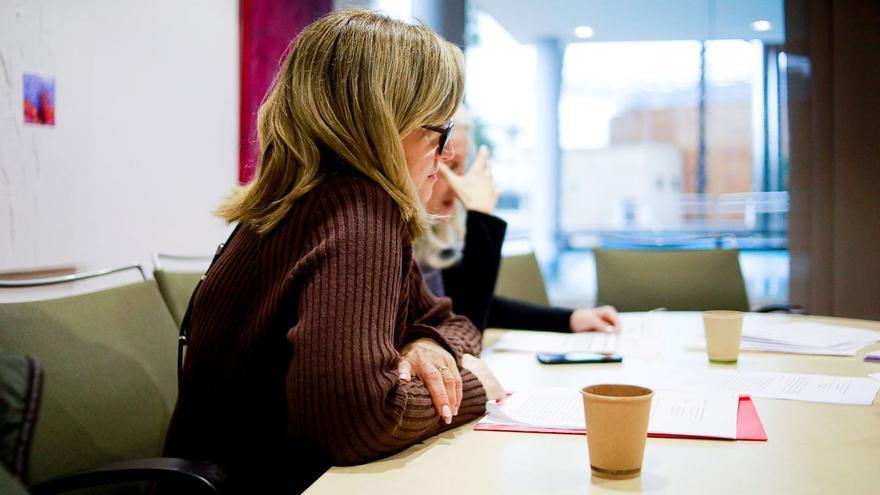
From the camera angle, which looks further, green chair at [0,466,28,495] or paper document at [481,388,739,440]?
paper document at [481,388,739,440]

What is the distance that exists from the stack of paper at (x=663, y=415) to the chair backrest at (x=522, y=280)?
1614mm

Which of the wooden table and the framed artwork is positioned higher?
the framed artwork

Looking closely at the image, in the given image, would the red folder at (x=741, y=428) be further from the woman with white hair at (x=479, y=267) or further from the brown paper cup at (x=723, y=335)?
the woman with white hair at (x=479, y=267)

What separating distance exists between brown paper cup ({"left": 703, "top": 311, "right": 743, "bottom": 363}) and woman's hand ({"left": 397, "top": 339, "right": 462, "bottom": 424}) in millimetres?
661

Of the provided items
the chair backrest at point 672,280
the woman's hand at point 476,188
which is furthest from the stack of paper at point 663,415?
the chair backrest at point 672,280

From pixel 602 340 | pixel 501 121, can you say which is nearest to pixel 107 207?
pixel 602 340

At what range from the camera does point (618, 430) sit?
Answer: 876 mm

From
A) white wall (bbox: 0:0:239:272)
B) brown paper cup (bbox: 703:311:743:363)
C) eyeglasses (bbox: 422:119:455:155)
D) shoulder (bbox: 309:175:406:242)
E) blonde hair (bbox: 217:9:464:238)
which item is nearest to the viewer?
shoulder (bbox: 309:175:406:242)

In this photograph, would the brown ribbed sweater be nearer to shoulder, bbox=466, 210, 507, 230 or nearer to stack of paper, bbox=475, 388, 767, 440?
stack of paper, bbox=475, 388, 767, 440

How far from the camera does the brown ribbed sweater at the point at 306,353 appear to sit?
0.95 meters

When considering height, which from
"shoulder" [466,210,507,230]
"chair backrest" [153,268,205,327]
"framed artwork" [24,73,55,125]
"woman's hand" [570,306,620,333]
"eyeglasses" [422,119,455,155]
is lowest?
"woman's hand" [570,306,620,333]

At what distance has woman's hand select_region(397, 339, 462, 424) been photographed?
42.0 inches

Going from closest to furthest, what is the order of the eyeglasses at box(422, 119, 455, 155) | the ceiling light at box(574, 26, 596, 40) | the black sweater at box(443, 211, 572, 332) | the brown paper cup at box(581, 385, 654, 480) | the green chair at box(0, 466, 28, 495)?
the green chair at box(0, 466, 28, 495)
the brown paper cup at box(581, 385, 654, 480)
the eyeglasses at box(422, 119, 455, 155)
the black sweater at box(443, 211, 572, 332)
the ceiling light at box(574, 26, 596, 40)

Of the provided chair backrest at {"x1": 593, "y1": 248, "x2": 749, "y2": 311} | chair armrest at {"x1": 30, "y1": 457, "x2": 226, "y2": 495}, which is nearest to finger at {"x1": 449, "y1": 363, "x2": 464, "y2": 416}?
chair armrest at {"x1": 30, "y1": 457, "x2": 226, "y2": 495}
